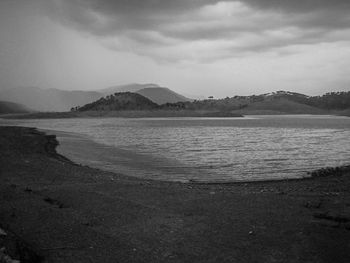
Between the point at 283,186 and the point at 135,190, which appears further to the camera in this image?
the point at 283,186

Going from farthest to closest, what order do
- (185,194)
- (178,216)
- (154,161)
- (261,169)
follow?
(154,161), (261,169), (185,194), (178,216)

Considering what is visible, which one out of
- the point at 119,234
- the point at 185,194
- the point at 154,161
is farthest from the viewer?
the point at 154,161

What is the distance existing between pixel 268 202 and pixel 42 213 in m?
7.66

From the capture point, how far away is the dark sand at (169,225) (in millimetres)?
8297

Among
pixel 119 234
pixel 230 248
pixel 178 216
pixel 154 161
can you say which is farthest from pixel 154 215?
pixel 154 161

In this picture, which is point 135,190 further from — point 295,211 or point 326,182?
point 326,182

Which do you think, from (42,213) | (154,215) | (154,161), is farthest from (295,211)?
(154,161)

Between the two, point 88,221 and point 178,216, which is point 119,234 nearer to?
point 88,221

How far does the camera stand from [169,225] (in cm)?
1023

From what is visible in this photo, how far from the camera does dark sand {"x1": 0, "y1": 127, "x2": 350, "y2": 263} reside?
830cm

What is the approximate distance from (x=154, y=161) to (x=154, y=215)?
18828mm

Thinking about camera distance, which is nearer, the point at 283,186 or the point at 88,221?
the point at 88,221

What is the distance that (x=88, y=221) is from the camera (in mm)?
10227

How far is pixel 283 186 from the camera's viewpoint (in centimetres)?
1784
